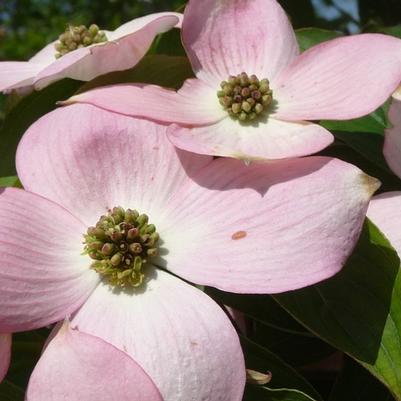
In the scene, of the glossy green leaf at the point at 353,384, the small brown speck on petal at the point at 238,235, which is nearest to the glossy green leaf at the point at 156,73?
the small brown speck on petal at the point at 238,235

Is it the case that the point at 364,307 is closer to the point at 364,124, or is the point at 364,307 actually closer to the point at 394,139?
the point at 394,139

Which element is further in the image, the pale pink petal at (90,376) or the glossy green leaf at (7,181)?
the glossy green leaf at (7,181)

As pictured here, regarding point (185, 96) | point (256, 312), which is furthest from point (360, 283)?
point (185, 96)

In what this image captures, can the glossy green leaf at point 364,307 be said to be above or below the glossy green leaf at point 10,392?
above

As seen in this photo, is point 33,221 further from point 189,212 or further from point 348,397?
point 348,397

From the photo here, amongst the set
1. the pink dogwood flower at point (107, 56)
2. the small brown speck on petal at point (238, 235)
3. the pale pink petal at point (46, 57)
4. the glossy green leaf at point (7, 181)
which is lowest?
the glossy green leaf at point (7, 181)

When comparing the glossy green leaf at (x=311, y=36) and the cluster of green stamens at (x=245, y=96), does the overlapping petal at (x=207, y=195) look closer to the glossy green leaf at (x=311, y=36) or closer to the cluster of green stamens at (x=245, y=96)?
the cluster of green stamens at (x=245, y=96)
